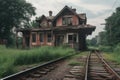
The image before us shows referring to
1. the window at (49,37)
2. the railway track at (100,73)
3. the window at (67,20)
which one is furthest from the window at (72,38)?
the railway track at (100,73)

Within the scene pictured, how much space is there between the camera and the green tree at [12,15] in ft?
169

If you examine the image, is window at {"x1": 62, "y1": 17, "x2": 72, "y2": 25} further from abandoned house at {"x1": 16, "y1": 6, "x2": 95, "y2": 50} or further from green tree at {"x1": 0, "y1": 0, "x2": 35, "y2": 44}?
green tree at {"x1": 0, "y1": 0, "x2": 35, "y2": 44}

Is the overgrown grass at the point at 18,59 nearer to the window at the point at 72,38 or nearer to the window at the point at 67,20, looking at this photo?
the window at the point at 72,38

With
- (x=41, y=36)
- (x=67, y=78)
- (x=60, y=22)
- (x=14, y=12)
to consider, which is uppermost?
(x=14, y=12)

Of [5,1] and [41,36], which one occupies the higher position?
[5,1]

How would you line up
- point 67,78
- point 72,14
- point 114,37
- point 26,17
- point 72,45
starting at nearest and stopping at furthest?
point 67,78
point 72,45
point 72,14
point 114,37
point 26,17

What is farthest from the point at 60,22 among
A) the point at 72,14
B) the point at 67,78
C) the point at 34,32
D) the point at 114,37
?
the point at 67,78

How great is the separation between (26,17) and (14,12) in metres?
5.22

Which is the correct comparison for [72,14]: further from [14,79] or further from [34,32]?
[14,79]


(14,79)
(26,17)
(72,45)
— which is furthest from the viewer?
(26,17)

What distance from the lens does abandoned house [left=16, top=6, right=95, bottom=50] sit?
114 feet

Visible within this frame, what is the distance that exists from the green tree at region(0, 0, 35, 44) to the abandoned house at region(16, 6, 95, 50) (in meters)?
13.3

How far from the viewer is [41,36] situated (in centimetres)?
3866

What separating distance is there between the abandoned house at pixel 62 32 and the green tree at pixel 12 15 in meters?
13.3
